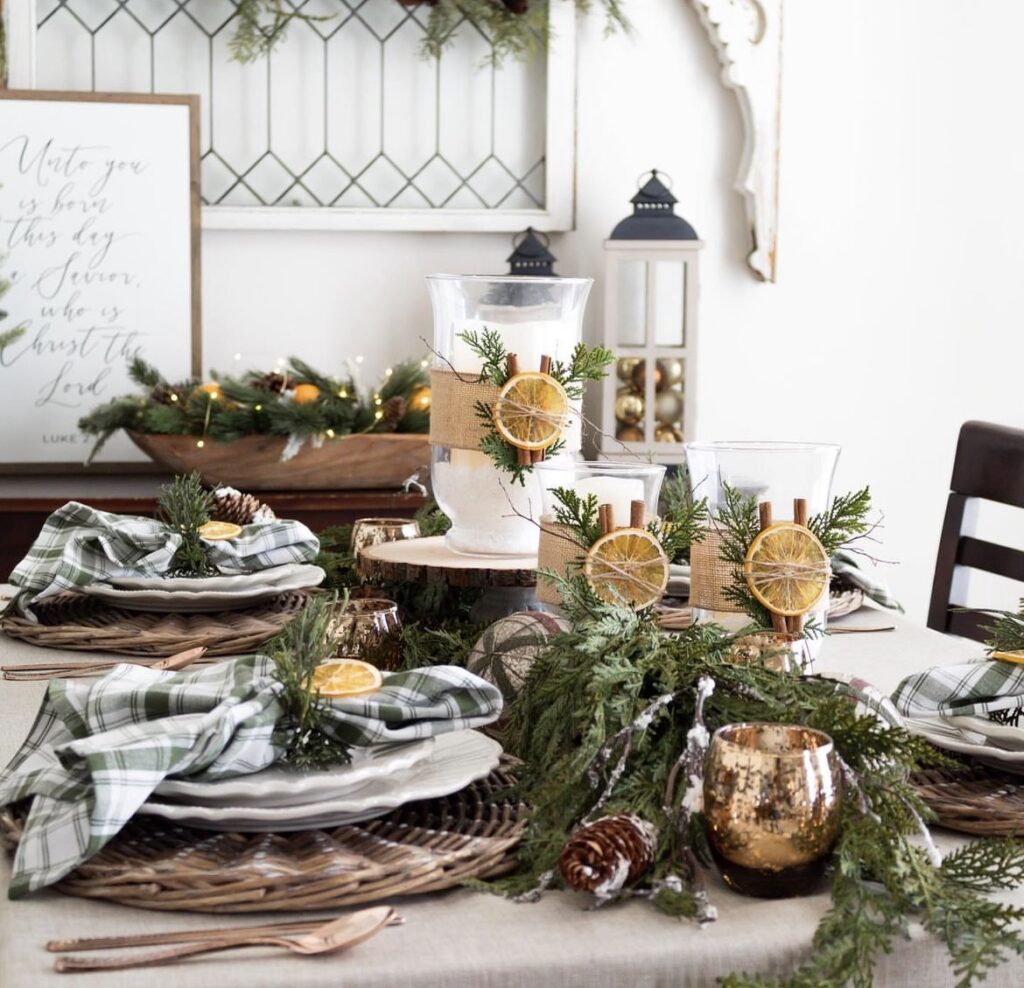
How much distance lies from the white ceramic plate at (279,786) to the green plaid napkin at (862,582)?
2.46 ft

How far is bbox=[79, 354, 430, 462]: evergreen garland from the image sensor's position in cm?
216

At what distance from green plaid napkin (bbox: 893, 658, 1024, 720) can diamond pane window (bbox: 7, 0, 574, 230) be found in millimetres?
1779

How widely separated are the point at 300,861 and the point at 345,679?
0.14 metres

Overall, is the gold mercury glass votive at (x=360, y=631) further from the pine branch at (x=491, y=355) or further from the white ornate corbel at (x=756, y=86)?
the white ornate corbel at (x=756, y=86)

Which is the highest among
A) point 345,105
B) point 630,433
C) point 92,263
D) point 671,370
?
point 345,105

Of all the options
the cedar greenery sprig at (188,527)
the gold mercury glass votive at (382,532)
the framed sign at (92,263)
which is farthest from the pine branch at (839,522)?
the framed sign at (92,263)

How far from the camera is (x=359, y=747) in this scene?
30.6 inches

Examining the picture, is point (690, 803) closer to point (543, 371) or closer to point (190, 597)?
point (543, 371)

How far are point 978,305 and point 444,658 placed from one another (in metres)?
2.03

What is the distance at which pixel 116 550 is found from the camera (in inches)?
51.7

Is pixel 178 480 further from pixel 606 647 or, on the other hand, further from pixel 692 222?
pixel 692 222

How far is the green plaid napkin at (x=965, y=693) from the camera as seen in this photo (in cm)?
90

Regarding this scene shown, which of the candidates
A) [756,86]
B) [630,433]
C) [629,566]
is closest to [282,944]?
[629,566]

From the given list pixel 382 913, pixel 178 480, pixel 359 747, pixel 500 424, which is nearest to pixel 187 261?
pixel 178 480
